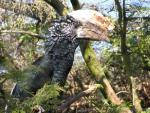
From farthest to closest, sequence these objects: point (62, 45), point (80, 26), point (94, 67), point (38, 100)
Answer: point (94, 67), point (80, 26), point (62, 45), point (38, 100)

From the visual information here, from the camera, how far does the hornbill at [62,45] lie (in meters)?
3.32

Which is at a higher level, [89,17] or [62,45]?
[89,17]

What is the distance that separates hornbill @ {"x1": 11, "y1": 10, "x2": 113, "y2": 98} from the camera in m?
3.32

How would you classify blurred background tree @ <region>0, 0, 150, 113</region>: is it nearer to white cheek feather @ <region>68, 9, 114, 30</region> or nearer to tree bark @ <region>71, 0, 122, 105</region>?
tree bark @ <region>71, 0, 122, 105</region>

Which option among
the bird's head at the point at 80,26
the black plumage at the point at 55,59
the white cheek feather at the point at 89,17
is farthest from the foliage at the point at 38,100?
the white cheek feather at the point at 89,17

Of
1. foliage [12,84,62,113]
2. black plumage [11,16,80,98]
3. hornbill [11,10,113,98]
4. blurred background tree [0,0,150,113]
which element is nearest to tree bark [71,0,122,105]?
blurred background tree [0,0,150,113]

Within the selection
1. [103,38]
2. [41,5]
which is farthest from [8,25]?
[103,38]

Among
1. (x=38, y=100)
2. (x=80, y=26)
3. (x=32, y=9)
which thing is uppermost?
(x=80, y=26)

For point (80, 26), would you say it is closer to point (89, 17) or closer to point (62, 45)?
point (89, 17)

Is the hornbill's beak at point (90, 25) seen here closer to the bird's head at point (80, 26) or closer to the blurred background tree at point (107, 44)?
the bird's head at point (80, 26)

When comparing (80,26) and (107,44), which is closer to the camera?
(80,26)

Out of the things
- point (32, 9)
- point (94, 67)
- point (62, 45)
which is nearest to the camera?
point (62, 45)

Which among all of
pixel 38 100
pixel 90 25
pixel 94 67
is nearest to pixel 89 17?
pixel 90 25

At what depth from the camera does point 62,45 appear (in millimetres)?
3586
